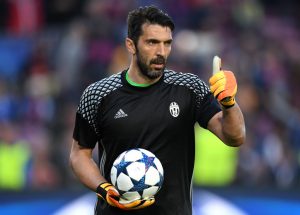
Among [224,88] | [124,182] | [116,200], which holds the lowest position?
[116,200]

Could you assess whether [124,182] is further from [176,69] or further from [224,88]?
[176,69]

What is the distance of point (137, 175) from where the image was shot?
609 cm

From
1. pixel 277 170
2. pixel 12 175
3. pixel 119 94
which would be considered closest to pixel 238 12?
pixel 277 170

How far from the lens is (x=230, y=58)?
1430 centimetres

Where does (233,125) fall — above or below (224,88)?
Result: below

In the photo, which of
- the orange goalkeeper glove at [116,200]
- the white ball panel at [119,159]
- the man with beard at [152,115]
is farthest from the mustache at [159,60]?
the orange goalkeeper glove at [116,200]

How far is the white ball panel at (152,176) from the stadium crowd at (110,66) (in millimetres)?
5398

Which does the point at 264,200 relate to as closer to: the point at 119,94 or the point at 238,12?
the point at 119,94

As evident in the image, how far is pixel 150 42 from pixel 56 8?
33.0 ft

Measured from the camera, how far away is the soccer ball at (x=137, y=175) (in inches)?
239

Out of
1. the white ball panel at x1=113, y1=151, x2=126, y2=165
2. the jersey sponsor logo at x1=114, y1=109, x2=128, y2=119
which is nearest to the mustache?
the jersey sponsor logo at x1=114, y1=109, x2=128, y2=119

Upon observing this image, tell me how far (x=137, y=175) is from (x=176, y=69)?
7653mm

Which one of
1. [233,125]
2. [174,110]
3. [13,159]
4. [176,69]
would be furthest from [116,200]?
[176,69]

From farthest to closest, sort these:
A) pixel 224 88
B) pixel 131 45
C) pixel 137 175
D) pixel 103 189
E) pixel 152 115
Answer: pixel 131 45 → pixel 152 115 → pixel 103 189 → pixel 137 175 → pixel 224 88
